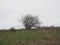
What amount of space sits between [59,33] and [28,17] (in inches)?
867

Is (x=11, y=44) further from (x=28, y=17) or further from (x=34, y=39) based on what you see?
(x=28, y=17)

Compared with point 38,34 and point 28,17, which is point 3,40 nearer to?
point 38,34

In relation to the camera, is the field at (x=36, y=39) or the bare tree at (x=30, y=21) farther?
the bare tree at (x=30, y=21)

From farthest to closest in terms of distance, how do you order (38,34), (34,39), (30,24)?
(30,24) < (38,34) < (34,39)

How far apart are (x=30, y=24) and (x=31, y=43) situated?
24.5m

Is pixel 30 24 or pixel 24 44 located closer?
pixel 24 44

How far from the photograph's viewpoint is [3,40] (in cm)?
1655

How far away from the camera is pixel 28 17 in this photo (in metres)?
40.4

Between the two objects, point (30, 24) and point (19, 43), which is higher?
point (19, 43)

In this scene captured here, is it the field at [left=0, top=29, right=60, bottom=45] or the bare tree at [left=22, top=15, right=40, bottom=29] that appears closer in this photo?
the field at [left=0, top=29, right=60, bottom=45]

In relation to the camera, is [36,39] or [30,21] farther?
[30,21]

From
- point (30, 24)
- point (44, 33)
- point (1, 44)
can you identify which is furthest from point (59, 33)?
point (30, 24)

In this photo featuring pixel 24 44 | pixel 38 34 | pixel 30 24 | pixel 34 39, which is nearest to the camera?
pixel 24 44

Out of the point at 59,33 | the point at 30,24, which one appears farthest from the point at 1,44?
the point at 30,24
